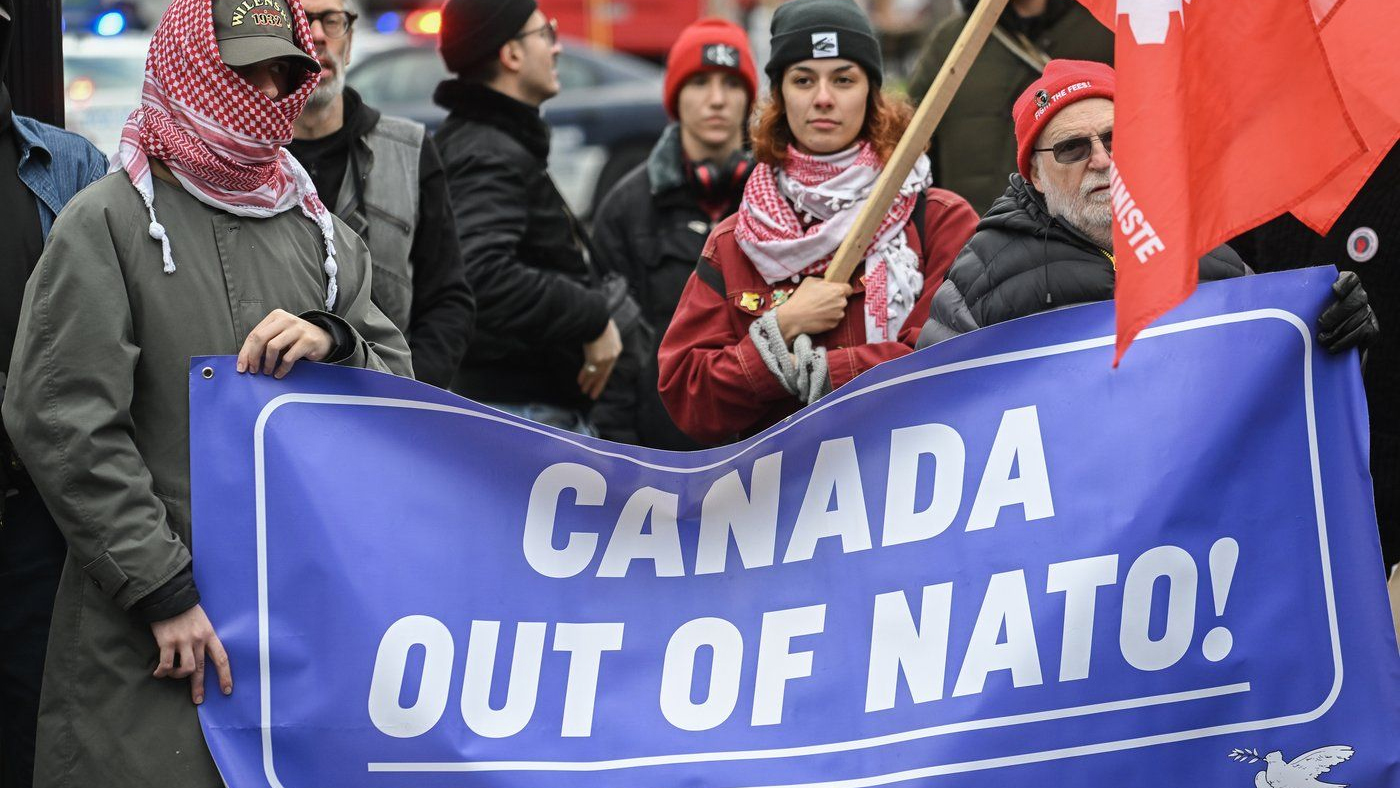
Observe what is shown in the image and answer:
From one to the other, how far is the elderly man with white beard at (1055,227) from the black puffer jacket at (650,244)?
2.29m

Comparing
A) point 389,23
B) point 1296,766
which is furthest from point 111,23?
point 389,23

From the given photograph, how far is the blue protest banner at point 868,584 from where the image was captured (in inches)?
141

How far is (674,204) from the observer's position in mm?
6344

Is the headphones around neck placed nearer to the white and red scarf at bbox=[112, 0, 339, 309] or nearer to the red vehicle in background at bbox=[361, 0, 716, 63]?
the white and red scarf at bbox=[112, 0, 339, 309]

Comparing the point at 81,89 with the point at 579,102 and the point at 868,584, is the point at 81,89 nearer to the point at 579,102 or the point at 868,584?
the point at 579,102

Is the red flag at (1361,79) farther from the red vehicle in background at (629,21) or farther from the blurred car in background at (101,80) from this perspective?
the red vehicle in background at (629,21)

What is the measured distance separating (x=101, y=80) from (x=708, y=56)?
6704mm

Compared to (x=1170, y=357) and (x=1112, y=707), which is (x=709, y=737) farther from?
(x=1170, y=357)

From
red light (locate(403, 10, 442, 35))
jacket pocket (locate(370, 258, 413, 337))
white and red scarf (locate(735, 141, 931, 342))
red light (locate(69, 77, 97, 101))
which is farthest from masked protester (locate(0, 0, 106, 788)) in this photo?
red light (locate(403, 10, 442, 35))

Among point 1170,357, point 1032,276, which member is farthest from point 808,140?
point 1170,357

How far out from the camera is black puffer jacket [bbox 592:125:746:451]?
6.24 meters

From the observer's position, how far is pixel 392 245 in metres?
4.77

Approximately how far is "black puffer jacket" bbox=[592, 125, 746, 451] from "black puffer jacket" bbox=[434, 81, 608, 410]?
1.14 ft

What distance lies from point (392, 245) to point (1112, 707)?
2.17 m
